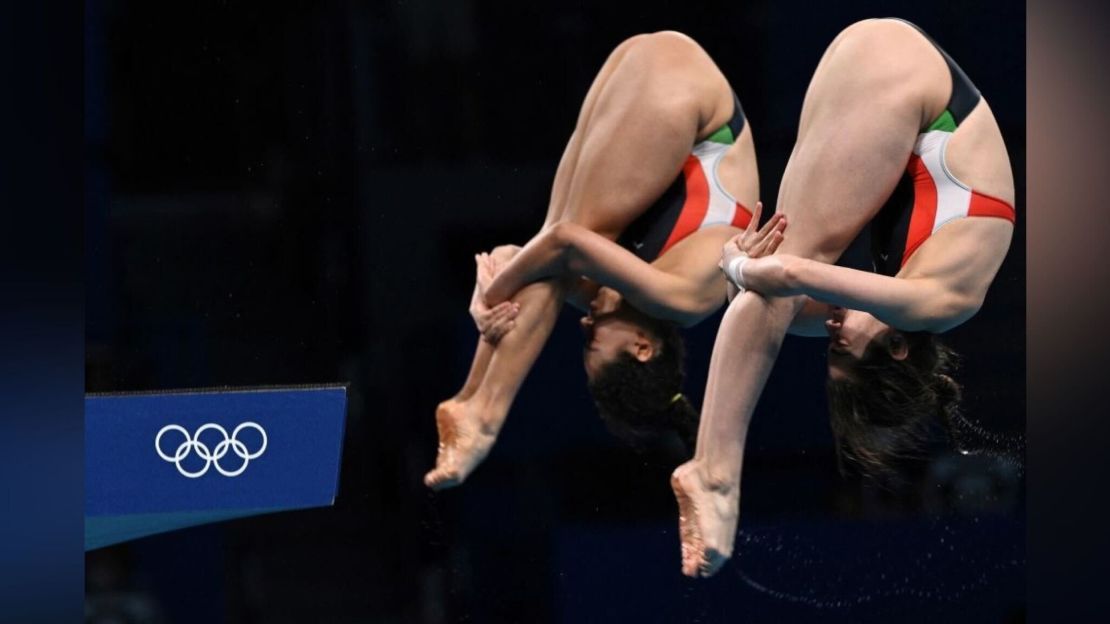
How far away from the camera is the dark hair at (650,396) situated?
176 inches

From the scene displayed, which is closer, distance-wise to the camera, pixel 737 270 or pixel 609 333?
pixel 737 270

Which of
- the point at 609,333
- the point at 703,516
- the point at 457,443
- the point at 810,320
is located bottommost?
the point at 703,516

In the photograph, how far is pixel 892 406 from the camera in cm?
443

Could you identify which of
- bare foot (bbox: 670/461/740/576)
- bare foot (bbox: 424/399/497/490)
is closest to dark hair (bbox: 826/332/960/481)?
bare foot (bbox: 670/461/740/576)

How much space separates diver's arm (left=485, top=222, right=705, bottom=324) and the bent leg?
0.16 m

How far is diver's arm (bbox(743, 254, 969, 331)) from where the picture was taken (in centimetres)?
424

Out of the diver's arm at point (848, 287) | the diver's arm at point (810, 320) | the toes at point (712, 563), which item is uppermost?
the diver's arm at point (848, 287)

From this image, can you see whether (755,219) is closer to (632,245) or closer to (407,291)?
(632,245)

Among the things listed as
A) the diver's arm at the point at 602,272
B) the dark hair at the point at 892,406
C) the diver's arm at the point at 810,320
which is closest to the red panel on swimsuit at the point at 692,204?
the diver's arm at the point at 602,272

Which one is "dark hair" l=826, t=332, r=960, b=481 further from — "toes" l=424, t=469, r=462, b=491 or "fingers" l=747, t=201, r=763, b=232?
"toes" l=424, t=469, r=462, b=491

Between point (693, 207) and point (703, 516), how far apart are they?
3.24ft

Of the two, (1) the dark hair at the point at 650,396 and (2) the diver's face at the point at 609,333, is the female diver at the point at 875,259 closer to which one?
(1) the dark hair at the point at 650,396

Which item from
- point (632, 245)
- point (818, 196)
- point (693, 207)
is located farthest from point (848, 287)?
point (632, 245)

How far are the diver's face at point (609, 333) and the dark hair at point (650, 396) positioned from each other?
2 centimetres
